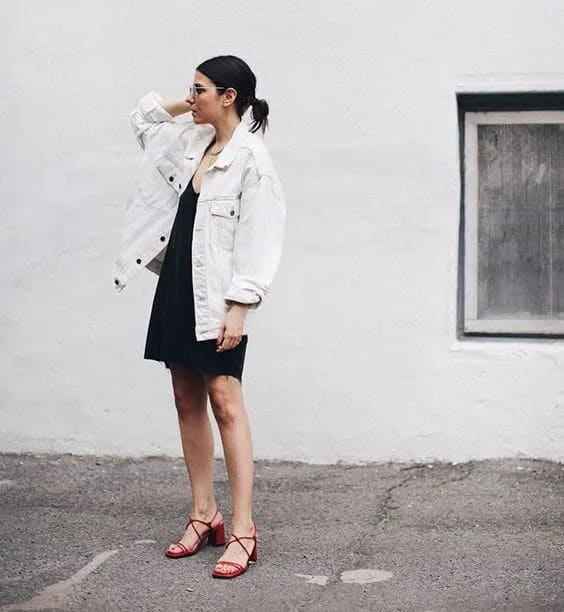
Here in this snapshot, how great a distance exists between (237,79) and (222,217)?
0.55 m

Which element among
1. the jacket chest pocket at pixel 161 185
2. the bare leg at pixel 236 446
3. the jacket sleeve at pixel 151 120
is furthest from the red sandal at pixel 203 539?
the jacket sleeve at pixel 151 120

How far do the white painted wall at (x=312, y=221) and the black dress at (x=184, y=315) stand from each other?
1.51 metres

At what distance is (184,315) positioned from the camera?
4.75 metres

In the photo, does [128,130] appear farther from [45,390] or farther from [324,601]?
[324,601]

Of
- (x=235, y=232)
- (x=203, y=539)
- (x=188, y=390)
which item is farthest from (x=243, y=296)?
(x=203, y=539)

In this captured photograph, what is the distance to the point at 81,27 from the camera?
6.38 meters

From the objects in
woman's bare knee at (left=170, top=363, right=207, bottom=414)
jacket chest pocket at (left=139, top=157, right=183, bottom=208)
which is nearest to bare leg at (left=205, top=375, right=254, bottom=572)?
woman's bare knee at (left=170, top=363, right=207, bottom=414)

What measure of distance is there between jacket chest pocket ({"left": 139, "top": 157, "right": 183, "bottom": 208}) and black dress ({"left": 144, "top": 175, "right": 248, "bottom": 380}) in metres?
0.11

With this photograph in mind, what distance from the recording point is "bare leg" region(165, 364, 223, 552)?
4.91 metres

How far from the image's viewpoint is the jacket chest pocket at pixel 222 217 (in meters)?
4.68

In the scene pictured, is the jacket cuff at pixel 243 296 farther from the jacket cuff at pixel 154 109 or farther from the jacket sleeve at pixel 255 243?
the jacket cuff at pixel 154 109

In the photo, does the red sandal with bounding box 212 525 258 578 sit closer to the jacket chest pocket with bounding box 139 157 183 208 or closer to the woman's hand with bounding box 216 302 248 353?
the woman's hand with bounding box 216 302 248 353

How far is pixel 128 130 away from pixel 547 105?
2100 mm

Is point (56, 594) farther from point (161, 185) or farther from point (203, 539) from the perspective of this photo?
point (161, 185)
